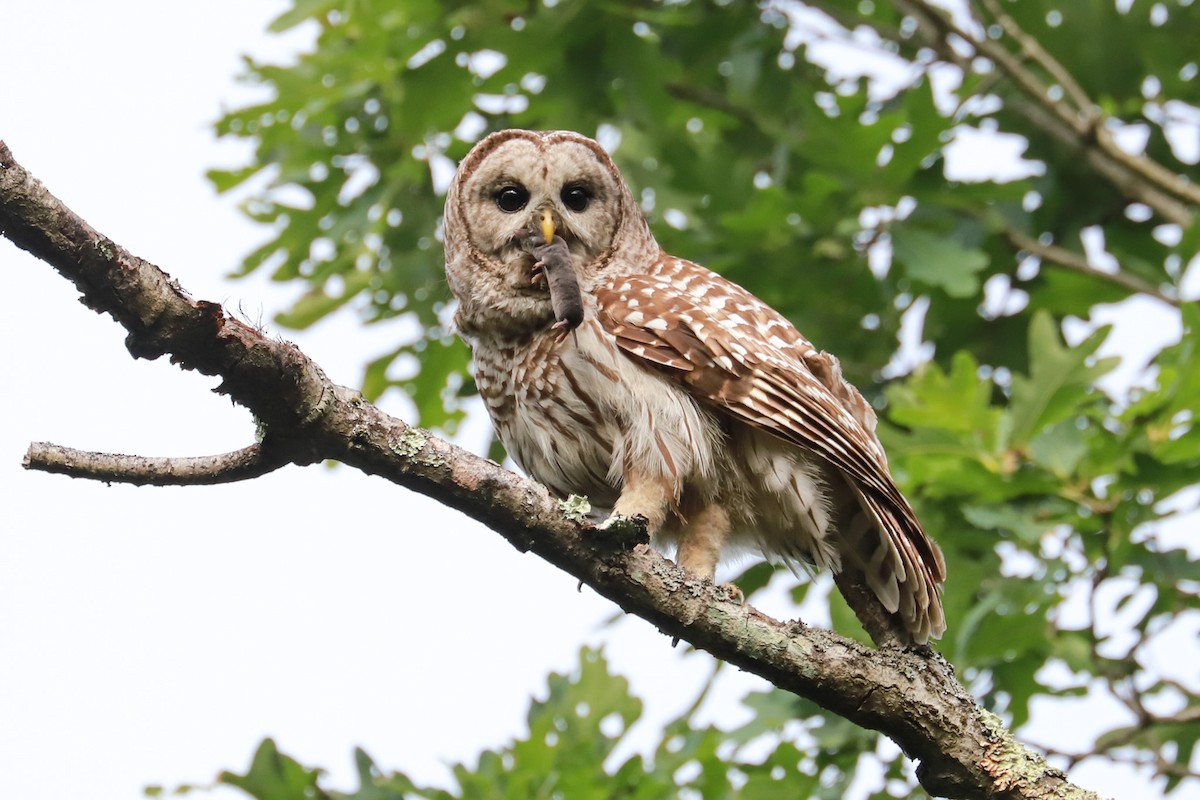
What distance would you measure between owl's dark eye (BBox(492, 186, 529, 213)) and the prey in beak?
A: 0.48ft

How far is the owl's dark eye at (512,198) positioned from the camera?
3723mm

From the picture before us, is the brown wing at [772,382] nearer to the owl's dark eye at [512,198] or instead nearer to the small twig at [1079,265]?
the owl's dark eye at [512,198]

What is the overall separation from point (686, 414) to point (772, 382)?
22 cm

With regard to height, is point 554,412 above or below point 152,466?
above

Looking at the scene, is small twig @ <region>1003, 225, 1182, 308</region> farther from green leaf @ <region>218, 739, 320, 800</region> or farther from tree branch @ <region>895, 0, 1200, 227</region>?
green leaf @ <region>218, 739, 320, 800</region>

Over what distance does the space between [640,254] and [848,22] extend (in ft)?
7.80

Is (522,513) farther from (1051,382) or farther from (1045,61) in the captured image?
(1045,61)

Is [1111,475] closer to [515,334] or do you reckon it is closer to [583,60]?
[515,334]

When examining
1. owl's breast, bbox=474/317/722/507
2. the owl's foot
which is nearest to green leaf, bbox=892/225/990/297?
owl's breast, bbox=474/317/722/507

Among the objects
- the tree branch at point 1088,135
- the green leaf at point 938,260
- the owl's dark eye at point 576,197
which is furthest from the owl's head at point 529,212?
the tree branch at point 1088,135

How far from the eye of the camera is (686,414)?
3.10 m

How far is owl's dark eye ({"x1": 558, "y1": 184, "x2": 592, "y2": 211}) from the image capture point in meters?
3.72

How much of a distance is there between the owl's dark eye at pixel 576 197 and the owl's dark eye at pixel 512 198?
0.37 feet

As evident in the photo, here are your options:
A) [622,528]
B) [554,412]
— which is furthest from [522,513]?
[554,412]
